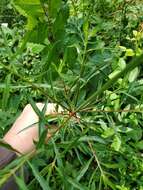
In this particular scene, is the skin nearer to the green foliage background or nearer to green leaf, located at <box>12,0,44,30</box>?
the green foliage background

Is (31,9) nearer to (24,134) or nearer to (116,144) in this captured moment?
Answer: (24,134)

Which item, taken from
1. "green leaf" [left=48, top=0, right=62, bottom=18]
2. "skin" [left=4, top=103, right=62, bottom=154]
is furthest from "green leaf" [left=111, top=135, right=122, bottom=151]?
"green leaf" [left=48, top=0, right=62, bottom=18]

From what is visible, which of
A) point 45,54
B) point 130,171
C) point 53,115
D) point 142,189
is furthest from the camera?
point 130,171

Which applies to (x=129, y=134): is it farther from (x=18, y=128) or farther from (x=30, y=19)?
(x=30, y=19)

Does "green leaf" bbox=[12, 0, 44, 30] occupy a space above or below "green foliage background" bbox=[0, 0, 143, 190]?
above

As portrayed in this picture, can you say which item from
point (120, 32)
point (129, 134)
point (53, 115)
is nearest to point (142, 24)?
point (120, 32)

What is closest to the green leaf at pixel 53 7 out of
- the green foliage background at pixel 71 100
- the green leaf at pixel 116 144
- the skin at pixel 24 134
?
the green foliage background at pixel 71 100

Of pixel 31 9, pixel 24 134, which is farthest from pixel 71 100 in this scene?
pixel 31 9

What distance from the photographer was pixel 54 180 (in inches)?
63.4

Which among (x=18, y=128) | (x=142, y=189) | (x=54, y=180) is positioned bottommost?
(x=142, y=189)

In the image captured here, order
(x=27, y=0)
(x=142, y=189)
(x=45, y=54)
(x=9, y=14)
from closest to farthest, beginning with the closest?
(x=27, y=0) < (x=45, y=54) < (x=142, y=189) < (x=9, y=14)

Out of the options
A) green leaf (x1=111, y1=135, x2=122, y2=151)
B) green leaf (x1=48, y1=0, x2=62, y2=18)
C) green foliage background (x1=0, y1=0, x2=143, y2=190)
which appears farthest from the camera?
green leaf (x1=111, y1=135, x2=122, y2=151)

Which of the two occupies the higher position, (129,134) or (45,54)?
(45,54)

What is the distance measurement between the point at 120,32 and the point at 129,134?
701mm
